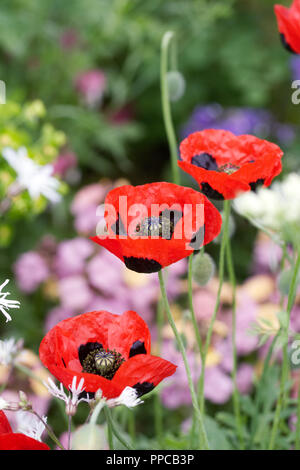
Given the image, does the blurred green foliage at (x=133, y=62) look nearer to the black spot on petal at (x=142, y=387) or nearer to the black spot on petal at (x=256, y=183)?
the black spot on petal at (x=256, y=183)

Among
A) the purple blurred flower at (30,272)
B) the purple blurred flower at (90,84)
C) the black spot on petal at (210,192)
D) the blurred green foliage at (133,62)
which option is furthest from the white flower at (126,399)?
the purple blurred flower at (90,84)

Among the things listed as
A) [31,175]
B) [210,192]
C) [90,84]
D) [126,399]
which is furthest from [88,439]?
[90,84]

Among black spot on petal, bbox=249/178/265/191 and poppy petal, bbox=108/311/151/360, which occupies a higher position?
black spot on petal, bbox=249/178/265/191

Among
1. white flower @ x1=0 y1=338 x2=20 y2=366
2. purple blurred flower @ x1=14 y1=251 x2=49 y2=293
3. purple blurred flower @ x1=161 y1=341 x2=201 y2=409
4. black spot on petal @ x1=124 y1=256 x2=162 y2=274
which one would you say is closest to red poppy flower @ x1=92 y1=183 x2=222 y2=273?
black spot on petal @ x1=124 y1=256 x2=162 y2=274

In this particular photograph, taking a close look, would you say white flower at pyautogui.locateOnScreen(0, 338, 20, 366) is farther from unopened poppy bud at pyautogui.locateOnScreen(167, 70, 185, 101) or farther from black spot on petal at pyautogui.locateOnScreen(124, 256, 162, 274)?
unopened poppy bud at pyautogui.locateOnScreen(167, 70, 185, 101)

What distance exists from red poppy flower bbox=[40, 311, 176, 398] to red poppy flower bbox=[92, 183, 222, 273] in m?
0.05

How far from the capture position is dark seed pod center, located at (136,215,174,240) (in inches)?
14.9

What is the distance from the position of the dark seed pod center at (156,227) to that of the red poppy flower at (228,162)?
0.04m

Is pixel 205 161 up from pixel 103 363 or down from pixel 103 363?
up

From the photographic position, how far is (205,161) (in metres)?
0.45

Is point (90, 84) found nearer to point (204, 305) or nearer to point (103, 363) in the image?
point (204, 305)

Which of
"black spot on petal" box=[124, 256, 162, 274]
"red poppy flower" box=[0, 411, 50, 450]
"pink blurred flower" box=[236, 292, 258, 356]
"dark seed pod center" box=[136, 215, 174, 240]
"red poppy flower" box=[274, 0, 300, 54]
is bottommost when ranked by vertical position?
"pink blurred flower" box=[236, 292, 258, 356]

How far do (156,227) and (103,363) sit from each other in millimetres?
89

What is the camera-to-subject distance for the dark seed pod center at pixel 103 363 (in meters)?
0.37
